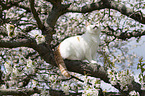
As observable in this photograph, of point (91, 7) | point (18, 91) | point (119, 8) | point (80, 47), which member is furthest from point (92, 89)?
point (91, 7)

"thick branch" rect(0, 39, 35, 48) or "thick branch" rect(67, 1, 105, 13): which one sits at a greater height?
"thick branch" rect(67, 1, 105, 13)

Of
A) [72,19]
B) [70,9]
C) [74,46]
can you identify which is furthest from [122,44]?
[74,46]

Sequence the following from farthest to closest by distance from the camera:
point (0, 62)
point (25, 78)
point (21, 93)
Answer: point (0, 62) → point (25, 78) → point (21, 93)

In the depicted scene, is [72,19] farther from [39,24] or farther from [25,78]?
[25,78]

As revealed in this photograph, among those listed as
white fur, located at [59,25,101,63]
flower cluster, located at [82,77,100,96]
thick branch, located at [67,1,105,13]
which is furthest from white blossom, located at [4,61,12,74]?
thick branch, located at [67,1,105,13]

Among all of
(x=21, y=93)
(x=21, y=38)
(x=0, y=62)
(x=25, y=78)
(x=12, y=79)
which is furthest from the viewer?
(x=0, y=62)

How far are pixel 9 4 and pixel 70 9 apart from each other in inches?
62.3

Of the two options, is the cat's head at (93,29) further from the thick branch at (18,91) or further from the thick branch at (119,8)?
the thick branch at (18,91)

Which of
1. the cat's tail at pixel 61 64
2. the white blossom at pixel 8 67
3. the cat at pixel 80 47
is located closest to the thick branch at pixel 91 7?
the cat at pixel 80 47

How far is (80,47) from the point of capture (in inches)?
130

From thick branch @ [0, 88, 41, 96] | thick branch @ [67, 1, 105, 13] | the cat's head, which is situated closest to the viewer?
thick branch @ [0, 88, 41, 96]

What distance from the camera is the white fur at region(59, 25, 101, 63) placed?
3160 mm

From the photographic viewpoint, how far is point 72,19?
5.67 m

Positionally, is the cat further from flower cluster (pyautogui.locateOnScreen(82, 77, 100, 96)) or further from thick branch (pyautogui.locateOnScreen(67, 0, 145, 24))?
flower cluster (pyautogui.locateOnScreen(82, 77, 100, 96))
